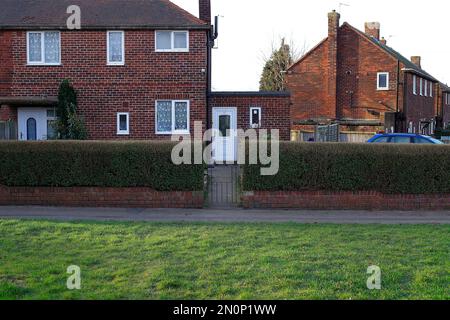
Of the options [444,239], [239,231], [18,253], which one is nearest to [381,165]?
[444,239]

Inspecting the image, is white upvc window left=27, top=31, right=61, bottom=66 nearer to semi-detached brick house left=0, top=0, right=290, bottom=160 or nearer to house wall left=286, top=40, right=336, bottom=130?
semi-detached brick house left=0, top=0, right=290, bottom=160

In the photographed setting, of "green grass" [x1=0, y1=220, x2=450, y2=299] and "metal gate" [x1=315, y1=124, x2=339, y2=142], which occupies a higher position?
"metal gate" [x1=315, y1=124, x2=339, y2=142]

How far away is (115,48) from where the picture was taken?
2300 centimetres

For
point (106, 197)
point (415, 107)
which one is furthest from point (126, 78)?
point (415, 107)

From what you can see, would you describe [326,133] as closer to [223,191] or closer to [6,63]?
[223,191]

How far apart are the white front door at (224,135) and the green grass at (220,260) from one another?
11.6 meters

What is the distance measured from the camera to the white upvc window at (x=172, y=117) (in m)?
22.9

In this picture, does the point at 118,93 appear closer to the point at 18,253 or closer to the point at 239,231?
the point at 239,231

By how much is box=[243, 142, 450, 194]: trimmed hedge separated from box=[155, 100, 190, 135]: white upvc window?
8316 mm

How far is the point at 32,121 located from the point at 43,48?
2.94 metres

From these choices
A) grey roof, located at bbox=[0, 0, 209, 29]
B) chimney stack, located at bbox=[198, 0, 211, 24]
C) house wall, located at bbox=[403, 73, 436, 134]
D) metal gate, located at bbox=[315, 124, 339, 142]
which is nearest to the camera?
grey roof, located at bbox=[0, 0, 209, 29]

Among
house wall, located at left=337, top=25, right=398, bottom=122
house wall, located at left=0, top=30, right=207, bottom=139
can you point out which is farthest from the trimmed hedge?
house wall, located at left=337, top=25, right=398, bottom=122

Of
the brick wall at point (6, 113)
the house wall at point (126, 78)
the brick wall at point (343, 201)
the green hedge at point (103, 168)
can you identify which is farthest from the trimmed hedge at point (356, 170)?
the brick wall at point (6, 113)

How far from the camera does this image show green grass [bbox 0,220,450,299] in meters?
7.21
